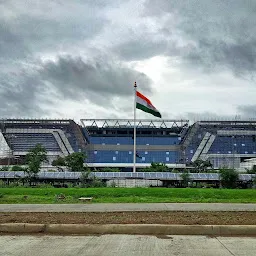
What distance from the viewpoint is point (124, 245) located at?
323 inches

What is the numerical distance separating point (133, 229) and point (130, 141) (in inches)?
4954

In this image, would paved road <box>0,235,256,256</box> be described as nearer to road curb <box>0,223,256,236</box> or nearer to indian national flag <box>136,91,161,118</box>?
road curb <box>0,223,256,236</box>

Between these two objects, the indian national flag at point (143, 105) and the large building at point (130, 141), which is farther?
the large building at point (130, 141)

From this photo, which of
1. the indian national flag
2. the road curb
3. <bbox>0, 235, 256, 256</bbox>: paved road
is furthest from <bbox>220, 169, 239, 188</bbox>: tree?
<bbox>0, 235, 256, 256</bbox>: paved road

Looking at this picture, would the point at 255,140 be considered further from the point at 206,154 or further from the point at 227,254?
the point at 227,254

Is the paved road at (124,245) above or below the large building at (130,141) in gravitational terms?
below

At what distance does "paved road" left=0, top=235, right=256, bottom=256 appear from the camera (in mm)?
7492

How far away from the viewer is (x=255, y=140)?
→ 421ft

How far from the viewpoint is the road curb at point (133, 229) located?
9.53 metres

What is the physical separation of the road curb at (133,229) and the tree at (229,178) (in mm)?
38248

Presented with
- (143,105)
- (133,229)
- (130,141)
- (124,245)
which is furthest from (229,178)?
(130,141)

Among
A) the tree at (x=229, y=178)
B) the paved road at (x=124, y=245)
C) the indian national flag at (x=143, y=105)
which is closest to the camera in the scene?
the paved road at (x=124, y=245)

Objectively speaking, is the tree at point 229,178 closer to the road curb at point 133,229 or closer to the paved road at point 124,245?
the road curb at point 133,229

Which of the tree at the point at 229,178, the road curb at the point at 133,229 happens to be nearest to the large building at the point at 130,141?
the tree at the point at 229,178
